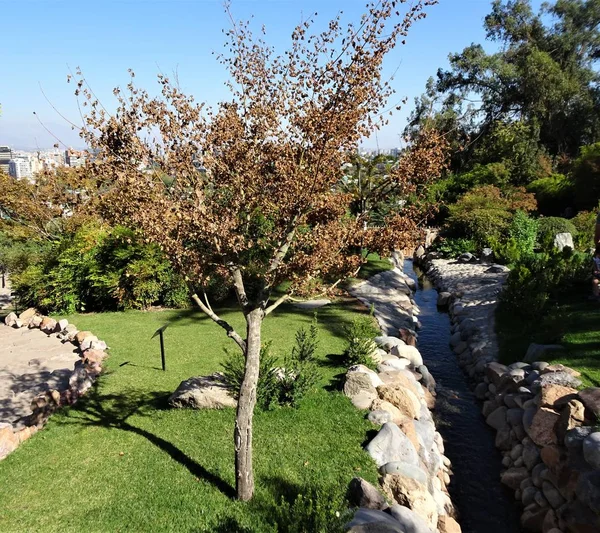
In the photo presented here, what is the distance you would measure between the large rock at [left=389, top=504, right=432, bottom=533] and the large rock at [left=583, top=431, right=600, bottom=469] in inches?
114

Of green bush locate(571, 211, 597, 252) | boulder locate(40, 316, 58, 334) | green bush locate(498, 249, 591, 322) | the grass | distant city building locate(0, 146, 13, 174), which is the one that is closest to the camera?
the grass

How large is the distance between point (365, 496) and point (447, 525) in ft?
5.35

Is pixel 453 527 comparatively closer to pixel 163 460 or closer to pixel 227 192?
pixel 163 460

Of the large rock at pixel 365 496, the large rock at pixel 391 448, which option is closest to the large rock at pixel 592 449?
the large rock at pixel 391 448

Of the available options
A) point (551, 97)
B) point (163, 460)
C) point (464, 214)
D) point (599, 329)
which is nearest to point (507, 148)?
point (551, 97)

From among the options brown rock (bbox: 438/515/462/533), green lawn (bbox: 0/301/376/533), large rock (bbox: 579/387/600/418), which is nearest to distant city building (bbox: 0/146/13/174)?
green lawn (bbox: 0/301/376/533)

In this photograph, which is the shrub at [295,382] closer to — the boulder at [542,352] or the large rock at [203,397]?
the large rock at [203,397]

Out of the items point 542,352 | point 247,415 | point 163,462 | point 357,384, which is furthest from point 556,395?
point 163,462

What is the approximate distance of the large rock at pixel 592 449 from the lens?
618 cm

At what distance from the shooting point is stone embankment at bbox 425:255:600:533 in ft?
20.5

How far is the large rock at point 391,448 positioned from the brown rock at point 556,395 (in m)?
3.04

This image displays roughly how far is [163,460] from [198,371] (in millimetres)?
3034

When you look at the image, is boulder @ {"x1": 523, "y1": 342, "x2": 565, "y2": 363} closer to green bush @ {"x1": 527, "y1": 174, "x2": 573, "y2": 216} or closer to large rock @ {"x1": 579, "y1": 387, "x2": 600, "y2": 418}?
large rock @ {"x1": 579, "y1": 387, "x2": 600, "y2": 418}

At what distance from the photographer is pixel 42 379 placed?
8.87 metres
